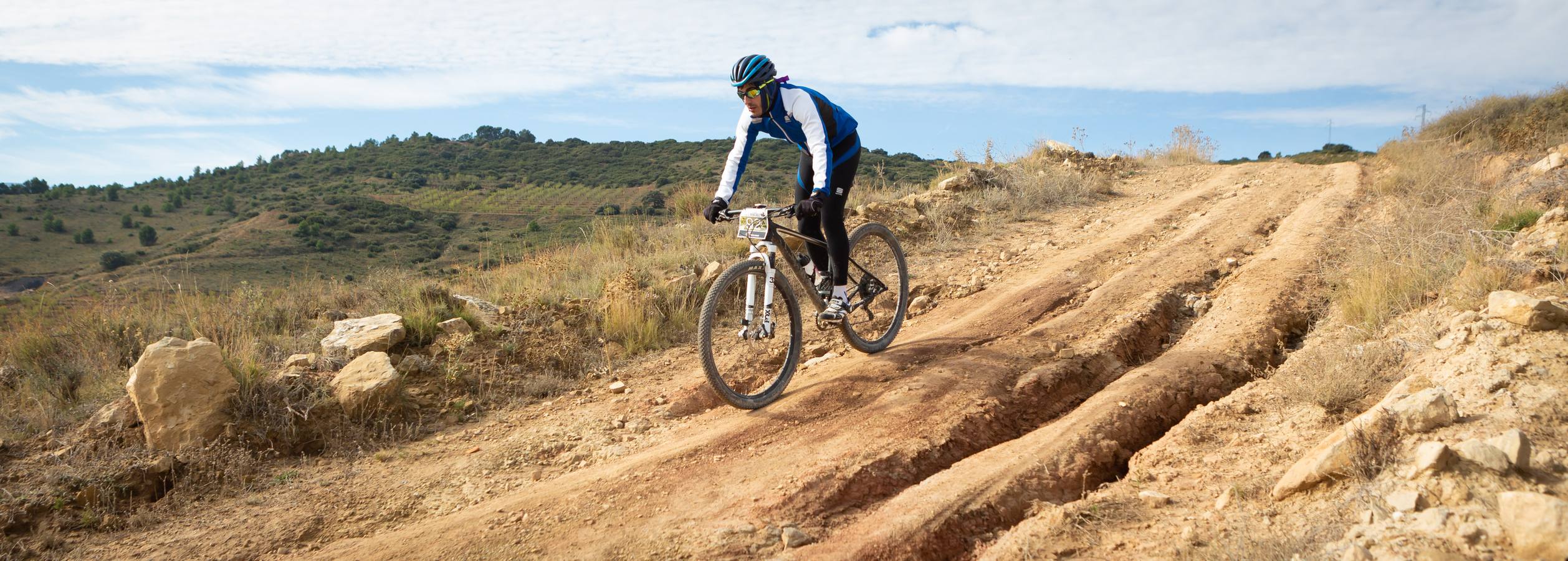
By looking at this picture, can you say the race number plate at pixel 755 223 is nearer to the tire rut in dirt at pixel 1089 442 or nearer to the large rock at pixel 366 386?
the tire rut in dirt at pixel 1089 442

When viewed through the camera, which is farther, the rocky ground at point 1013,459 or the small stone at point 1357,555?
the rocky ground at point 1013,459

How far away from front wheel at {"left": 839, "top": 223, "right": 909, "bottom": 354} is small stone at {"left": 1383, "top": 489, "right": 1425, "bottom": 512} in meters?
3.28

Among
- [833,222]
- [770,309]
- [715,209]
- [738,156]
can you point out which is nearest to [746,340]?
[770,309]

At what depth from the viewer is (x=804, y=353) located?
6121mm

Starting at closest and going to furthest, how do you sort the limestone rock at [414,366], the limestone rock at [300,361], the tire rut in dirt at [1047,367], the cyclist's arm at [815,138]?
the tire rut in dirt at [1047,367], the cyclist's arm at [815,138], the limestone rock at [300,361], the limestone rock at [414,366]

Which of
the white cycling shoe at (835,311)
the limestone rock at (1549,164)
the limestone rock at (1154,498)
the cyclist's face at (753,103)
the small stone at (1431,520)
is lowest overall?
the limestone rock at (1154,498)

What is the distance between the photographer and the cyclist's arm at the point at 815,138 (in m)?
4.80

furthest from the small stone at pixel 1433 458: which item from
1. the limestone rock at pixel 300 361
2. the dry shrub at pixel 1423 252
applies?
the limestone rock at pixel 300 361

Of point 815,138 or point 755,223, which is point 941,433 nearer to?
point 755,223

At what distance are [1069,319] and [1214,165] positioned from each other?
13.3 m

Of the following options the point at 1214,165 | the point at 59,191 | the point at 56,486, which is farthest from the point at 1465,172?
the point at 59,191

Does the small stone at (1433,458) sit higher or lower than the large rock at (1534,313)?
lower

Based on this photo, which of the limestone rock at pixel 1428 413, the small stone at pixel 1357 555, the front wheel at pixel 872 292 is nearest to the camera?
the small stone at pixel 1357 555

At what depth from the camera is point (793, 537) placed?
3314 mm
